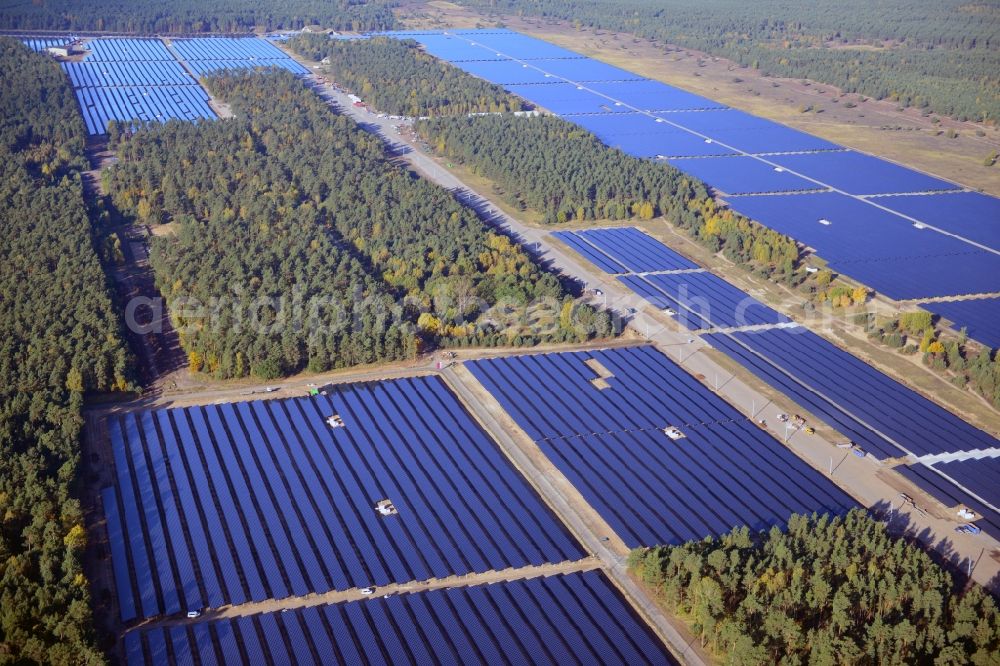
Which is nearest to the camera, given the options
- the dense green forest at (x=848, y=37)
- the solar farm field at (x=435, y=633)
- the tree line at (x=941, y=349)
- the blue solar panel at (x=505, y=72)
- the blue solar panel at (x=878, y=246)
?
the solar farm field at (x=435, y=633)

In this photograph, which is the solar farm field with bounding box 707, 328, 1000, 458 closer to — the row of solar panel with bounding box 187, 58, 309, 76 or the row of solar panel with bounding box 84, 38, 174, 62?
the row of solar panel with bounding box 187, 58, 309, 76

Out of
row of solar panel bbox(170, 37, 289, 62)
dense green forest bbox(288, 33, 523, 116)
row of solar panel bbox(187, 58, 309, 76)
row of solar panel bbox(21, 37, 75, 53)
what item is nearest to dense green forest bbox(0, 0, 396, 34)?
row of solar panel bbox(21, 37, 75, 53)

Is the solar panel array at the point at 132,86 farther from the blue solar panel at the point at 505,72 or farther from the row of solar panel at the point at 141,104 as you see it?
the blue solar panel at the point at 505,72

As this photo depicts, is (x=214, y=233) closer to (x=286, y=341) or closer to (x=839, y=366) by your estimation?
(x=286, y=341)

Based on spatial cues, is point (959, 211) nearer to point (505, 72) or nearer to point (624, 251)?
point (624, 251)

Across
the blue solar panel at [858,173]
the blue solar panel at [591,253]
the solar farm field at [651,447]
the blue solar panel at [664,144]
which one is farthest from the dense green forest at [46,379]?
the blue solar panel at [858,173]

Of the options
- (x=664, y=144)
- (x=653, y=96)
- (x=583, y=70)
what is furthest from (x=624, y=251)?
(x=583, y=70)
